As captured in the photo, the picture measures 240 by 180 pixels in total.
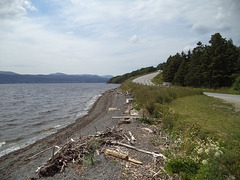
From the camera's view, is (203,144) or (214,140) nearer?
(203,144)

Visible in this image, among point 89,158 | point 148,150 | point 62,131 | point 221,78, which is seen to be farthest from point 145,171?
point 221,78

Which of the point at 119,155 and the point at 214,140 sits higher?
the point at 214,140

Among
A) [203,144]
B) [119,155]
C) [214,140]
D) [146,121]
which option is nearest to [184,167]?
[203,144]

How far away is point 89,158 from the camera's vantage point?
5523 millimetres

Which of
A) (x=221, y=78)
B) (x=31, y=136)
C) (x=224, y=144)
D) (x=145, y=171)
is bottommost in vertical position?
(x=31, y=136)

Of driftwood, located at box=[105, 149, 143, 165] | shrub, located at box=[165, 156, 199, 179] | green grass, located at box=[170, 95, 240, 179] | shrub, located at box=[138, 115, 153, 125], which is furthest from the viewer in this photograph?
shrub, located at box=[138, 115, 153, 125]

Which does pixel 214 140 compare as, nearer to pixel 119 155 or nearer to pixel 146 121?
pixel 119 155

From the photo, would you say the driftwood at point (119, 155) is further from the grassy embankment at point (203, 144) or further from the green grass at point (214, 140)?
the green grass at point (214, 140)

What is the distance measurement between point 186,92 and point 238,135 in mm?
12525

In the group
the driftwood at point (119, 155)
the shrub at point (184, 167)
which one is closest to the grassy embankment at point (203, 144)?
the shrub at point (184, 167)

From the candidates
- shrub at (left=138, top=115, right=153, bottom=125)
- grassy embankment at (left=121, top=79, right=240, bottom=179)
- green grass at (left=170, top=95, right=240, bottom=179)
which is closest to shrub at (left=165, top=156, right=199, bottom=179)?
grassy embankment at (left=121, top=79, right=240, bottom=179)

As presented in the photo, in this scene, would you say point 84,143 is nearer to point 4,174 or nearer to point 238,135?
point 4,174

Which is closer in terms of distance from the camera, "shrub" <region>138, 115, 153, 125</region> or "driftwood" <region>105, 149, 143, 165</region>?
"driftwood" <region>105, 149, 143, 165</region>

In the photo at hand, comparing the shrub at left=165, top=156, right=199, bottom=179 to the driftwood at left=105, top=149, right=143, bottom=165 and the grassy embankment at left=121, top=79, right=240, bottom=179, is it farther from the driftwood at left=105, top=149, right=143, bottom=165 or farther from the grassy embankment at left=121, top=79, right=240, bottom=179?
the driftwood at left=105, top=149, right=143, bottom=165
